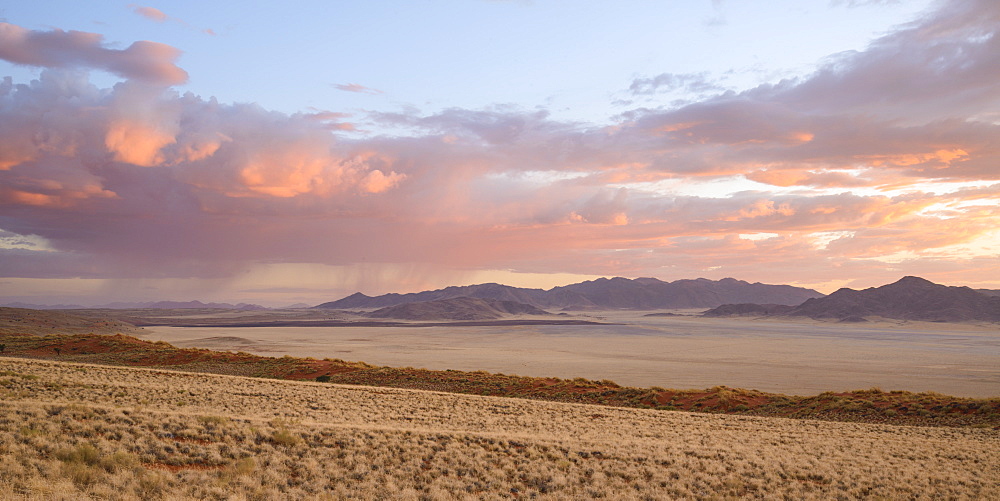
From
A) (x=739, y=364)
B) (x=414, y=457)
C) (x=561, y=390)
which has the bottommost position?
(x=739, y=364)

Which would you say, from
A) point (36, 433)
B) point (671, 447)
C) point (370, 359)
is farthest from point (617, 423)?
point (370, 359)

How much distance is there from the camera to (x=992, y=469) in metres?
15.4

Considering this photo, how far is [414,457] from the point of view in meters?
12.9

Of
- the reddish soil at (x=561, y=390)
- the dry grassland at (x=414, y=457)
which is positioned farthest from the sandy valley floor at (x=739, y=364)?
the dry grassland at (x=414, y=457)

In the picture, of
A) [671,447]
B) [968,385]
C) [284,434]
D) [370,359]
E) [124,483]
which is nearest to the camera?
[124,483]

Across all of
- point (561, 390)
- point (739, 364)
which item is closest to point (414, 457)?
point (561, 390)

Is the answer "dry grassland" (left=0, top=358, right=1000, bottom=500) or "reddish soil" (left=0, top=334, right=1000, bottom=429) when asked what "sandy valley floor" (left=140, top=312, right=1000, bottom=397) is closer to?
"reddish soil" (left=0, top=334, right=1000, bottom=429)

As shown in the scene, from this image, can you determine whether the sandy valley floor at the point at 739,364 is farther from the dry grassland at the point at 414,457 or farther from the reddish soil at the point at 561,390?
the dry grassland at the point at 414,457

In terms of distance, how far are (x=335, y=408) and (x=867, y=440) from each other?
19036 mm

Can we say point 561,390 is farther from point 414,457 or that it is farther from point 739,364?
point 739,364

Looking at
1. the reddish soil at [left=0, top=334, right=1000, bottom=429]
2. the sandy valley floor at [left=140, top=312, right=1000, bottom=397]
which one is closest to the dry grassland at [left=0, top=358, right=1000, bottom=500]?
the reddish soil at [left=0, top=334, right=1000, bottom=429]

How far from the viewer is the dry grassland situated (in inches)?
381

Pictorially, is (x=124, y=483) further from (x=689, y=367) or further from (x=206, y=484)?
(x=689, y=367)

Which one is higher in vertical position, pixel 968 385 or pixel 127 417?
pixel 127 417
